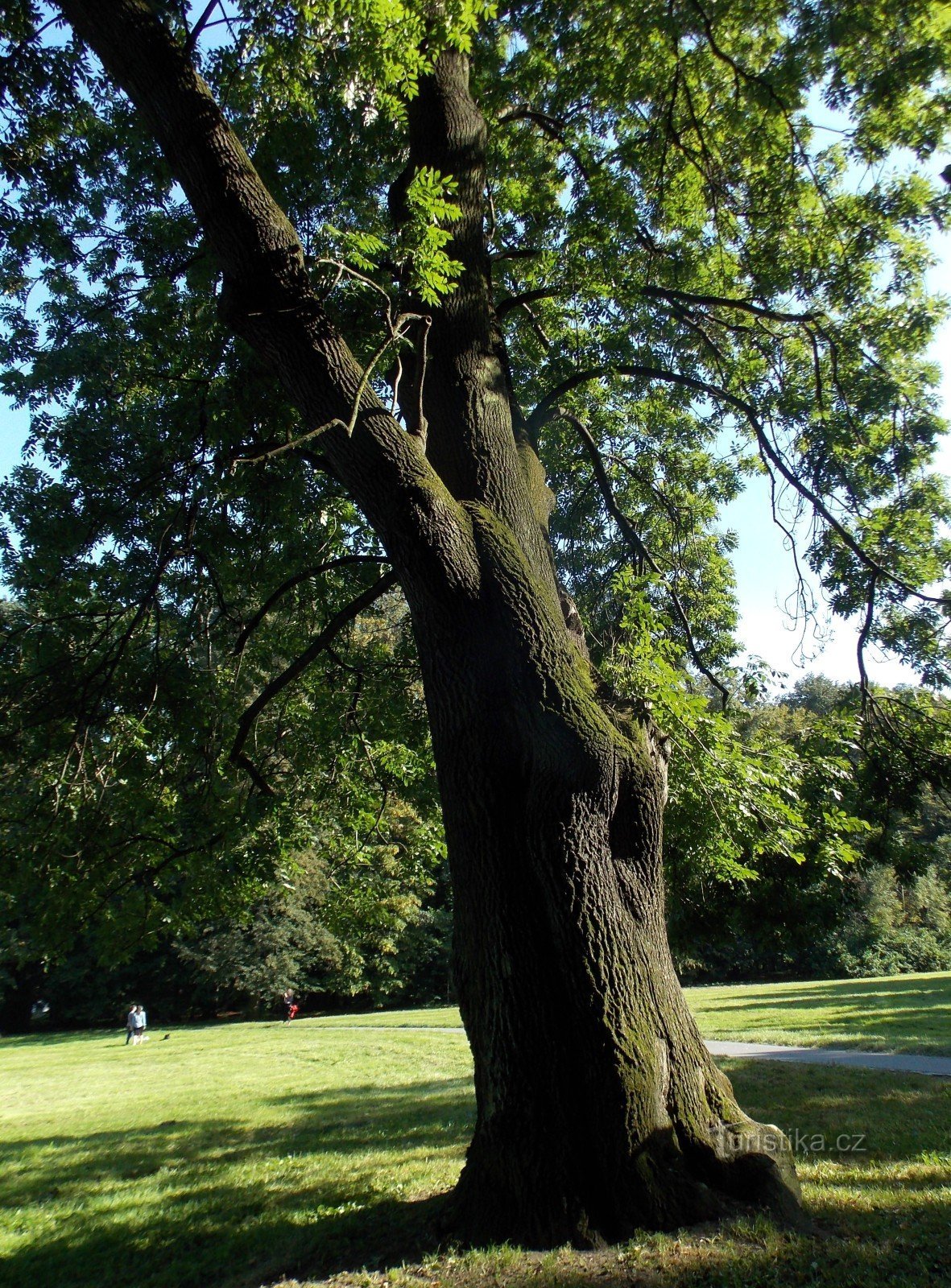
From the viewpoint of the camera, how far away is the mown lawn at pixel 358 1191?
3.43m

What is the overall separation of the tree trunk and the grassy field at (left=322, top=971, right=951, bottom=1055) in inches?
339

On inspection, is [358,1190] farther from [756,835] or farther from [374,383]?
[374,383]

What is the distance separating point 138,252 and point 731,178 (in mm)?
6069

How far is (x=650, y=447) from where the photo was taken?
10500 mm

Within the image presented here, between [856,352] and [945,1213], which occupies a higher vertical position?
[856,352]

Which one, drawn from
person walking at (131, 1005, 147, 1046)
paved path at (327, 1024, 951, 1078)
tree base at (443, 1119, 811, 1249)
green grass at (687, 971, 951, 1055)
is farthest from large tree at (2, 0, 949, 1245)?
person walking at (131, 1005, 147, 1046)

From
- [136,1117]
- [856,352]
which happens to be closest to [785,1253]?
[856,352]

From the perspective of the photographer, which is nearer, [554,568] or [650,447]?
[554,568]

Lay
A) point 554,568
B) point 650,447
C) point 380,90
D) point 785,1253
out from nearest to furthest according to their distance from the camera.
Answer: point 785,1253 < point 554,568 < point 380,90 < point 650,447

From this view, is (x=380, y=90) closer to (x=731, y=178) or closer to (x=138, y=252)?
(x=138, y=252)

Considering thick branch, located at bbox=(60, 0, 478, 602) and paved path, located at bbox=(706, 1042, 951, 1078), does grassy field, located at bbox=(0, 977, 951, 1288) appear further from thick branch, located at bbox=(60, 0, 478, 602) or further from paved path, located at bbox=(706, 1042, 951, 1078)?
thick branch, located at bbox=(60, 0, 478, 602)

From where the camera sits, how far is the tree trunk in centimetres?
370

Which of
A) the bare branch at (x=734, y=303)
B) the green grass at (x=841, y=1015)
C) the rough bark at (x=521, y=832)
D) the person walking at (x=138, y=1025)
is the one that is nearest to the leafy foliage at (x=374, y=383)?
the bare branch at (x=734, y=303)

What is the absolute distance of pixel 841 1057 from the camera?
10.3m
